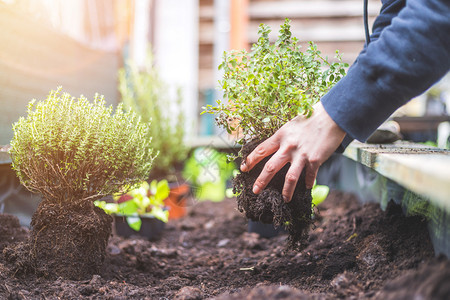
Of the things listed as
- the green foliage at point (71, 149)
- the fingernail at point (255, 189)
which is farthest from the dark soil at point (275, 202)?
the green foliage at point (71, 149)

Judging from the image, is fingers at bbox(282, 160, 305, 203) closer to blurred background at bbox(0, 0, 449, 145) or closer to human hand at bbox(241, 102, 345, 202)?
human hand at bbox(241, 102, 345, 202)

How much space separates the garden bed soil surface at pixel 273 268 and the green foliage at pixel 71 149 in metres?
0.37

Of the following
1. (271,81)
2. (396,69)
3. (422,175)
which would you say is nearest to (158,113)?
(271,81)

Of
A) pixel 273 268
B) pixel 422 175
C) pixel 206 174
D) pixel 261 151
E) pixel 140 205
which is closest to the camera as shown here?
pixel 422 175

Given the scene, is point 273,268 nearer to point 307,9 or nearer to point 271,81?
point 271,81

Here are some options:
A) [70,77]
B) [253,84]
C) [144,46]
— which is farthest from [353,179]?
[144,46]

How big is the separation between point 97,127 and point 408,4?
125cm

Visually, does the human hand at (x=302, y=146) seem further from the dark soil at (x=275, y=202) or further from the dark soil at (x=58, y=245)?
the dark soil at (x=58, y=245)

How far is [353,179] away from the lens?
113 inches

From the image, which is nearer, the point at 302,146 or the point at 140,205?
the point at 302,146

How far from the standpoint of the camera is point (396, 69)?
3.68ft

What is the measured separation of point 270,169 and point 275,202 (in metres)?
0.19

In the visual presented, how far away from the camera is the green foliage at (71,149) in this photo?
1.51 metres

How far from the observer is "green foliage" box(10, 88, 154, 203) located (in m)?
1.51
